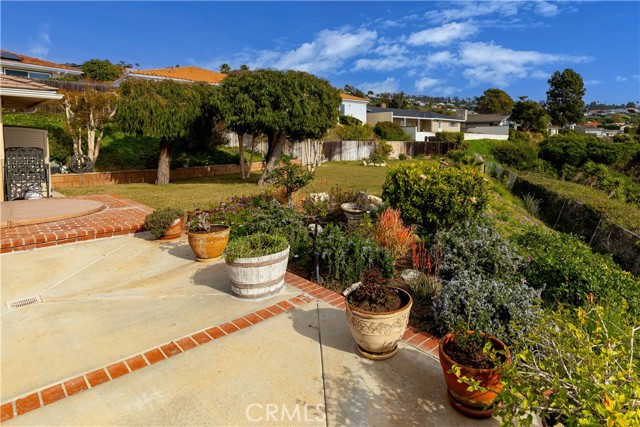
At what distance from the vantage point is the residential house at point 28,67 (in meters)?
28.5

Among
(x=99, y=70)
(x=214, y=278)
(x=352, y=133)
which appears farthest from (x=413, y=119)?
→ (x=214, y=278)

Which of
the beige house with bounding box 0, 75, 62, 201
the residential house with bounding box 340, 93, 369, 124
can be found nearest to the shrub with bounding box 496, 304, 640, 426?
the beige house with bounding box 0, 75, 62, 201

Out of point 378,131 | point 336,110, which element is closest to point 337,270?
point 336,110

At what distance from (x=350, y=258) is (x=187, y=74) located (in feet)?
93.3

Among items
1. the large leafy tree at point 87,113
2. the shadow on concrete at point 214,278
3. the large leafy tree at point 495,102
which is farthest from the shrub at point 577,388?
the large leafy tree at point 495,102

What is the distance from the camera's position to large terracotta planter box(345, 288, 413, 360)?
102 inches

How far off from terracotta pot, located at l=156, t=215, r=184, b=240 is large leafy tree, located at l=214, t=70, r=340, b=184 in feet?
21.9

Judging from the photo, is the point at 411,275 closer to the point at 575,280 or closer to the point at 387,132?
→ the point at 575,280

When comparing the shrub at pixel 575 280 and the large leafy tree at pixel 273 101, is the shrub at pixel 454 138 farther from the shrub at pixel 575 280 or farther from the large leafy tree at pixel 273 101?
the shrub at pixel 575 280

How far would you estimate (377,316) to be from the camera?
257cm

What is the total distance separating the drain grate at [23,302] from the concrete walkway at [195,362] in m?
0.05

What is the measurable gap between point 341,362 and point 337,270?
1.66 m

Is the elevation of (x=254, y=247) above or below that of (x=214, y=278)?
above

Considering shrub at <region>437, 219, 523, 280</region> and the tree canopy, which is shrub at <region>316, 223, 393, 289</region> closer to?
shrub at <region>437, 219, 523, 280</region>
